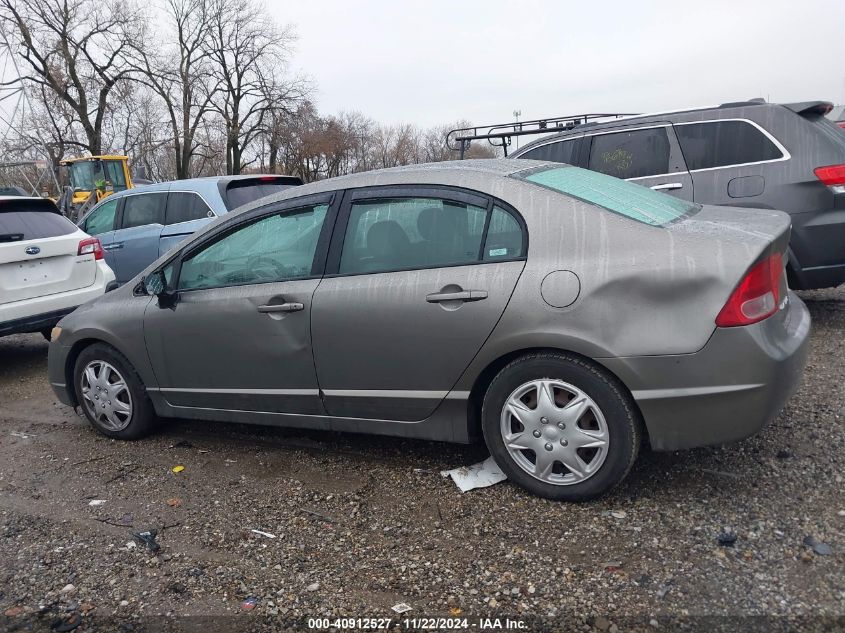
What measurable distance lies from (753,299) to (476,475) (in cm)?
154

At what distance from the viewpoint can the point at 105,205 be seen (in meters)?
9.00

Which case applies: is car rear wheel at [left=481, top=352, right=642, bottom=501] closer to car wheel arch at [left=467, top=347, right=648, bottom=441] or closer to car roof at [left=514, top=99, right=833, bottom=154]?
car wheel arch at [left=467, top=347, right=648, bottom=441]

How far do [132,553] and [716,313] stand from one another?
8.79 ft

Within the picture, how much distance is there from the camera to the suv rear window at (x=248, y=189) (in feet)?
25.9

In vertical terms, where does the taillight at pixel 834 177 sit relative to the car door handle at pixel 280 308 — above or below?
above

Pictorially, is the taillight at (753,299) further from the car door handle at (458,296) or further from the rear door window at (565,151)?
the rear door window at (565,151)

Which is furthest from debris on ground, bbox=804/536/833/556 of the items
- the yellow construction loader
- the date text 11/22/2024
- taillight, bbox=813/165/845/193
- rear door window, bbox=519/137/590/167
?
the yellow construction loader

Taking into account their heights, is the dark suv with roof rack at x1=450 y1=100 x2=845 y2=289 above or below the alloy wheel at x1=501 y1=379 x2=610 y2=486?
above

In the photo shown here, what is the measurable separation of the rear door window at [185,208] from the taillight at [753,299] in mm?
6368

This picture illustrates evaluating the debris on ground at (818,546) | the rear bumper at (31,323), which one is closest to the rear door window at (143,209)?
the rear bumper at (31,323)

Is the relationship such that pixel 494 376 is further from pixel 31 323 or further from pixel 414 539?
pixel 31 323

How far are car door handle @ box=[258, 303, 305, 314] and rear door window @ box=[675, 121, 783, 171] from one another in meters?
3.88

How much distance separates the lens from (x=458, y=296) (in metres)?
3.09

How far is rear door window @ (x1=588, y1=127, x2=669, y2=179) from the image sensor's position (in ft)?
19.5
